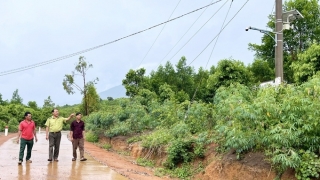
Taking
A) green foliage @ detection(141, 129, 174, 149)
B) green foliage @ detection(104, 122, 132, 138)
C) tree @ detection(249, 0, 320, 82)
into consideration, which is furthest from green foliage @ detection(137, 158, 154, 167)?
tree @ detection(249, 0, 320, 82)

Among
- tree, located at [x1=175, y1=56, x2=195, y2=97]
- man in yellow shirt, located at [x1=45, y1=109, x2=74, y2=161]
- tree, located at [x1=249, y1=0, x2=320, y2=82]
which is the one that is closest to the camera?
man in yellow shirt, located at [x1=45, y1=109, x2=74, y2=161]

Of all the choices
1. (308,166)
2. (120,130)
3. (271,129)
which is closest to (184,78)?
(120,130)

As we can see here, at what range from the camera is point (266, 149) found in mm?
8703

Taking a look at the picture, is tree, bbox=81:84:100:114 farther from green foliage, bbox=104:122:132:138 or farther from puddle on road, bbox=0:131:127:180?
puddle on road, bbox=0:131:127:180

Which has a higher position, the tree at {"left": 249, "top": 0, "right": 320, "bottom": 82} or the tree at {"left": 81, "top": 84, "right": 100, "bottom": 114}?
the tree at {"left": 249, "top": 0, "right": 320, "bottom": 82}

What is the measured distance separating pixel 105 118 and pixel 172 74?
26.1 metres

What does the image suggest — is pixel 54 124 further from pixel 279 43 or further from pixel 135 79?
pixel 135 79

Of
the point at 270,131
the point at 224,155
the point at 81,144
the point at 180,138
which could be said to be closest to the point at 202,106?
the point at 180,138

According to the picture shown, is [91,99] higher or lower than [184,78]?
lower

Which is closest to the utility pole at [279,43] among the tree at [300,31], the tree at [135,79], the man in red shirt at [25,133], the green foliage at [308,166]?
the green foliage at [308,166]

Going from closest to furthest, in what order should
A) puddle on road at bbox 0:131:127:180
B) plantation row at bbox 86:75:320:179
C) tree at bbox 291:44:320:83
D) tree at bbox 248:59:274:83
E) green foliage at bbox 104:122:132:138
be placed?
plantation row at bbox 86:75:320:179 < puddle on road at bbox 0:131:127:180 < tree at bbox 291:44:320:83 < green foliage at bbox 104:122:132:138 < tree at bbox 248:59:274:83

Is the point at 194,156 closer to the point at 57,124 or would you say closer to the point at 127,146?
the point at 57,124

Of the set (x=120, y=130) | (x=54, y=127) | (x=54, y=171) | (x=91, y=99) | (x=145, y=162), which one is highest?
(x=91, y=99)

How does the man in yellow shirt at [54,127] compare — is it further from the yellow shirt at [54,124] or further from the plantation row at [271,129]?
the plantation row at [271,129]
